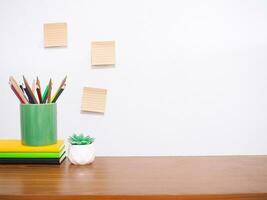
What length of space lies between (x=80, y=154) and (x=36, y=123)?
0.13 metres

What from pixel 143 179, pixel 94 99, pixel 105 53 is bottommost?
pixel 143 179

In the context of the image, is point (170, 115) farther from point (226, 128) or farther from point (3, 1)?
point (3, 1)

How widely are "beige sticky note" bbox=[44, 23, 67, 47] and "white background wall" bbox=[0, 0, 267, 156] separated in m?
0.02

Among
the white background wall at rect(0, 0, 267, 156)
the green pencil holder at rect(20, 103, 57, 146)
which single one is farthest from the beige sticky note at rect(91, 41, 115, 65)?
the green pencil holder at rect(20, 103, 57, 146)

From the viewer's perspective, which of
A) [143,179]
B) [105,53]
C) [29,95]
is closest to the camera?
[143,179]

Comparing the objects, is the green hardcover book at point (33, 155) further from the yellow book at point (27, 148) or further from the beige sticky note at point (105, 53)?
the beige sticky note at point (105, 53)

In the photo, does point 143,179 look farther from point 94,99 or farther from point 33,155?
point 94,99

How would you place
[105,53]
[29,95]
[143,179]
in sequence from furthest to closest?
1. [105,53]
2. [29,95]
3. [143,179]

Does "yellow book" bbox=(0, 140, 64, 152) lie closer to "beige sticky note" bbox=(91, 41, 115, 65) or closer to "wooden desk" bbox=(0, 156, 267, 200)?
"wooden desk" bbox=(0, 156, 267, 200)

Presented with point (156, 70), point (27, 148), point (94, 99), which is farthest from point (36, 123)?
point (156, 70)

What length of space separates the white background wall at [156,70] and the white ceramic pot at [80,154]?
0.22m

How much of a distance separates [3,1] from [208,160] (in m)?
0.77

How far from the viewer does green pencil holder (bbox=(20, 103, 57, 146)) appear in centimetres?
69

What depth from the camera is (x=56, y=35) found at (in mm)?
906
